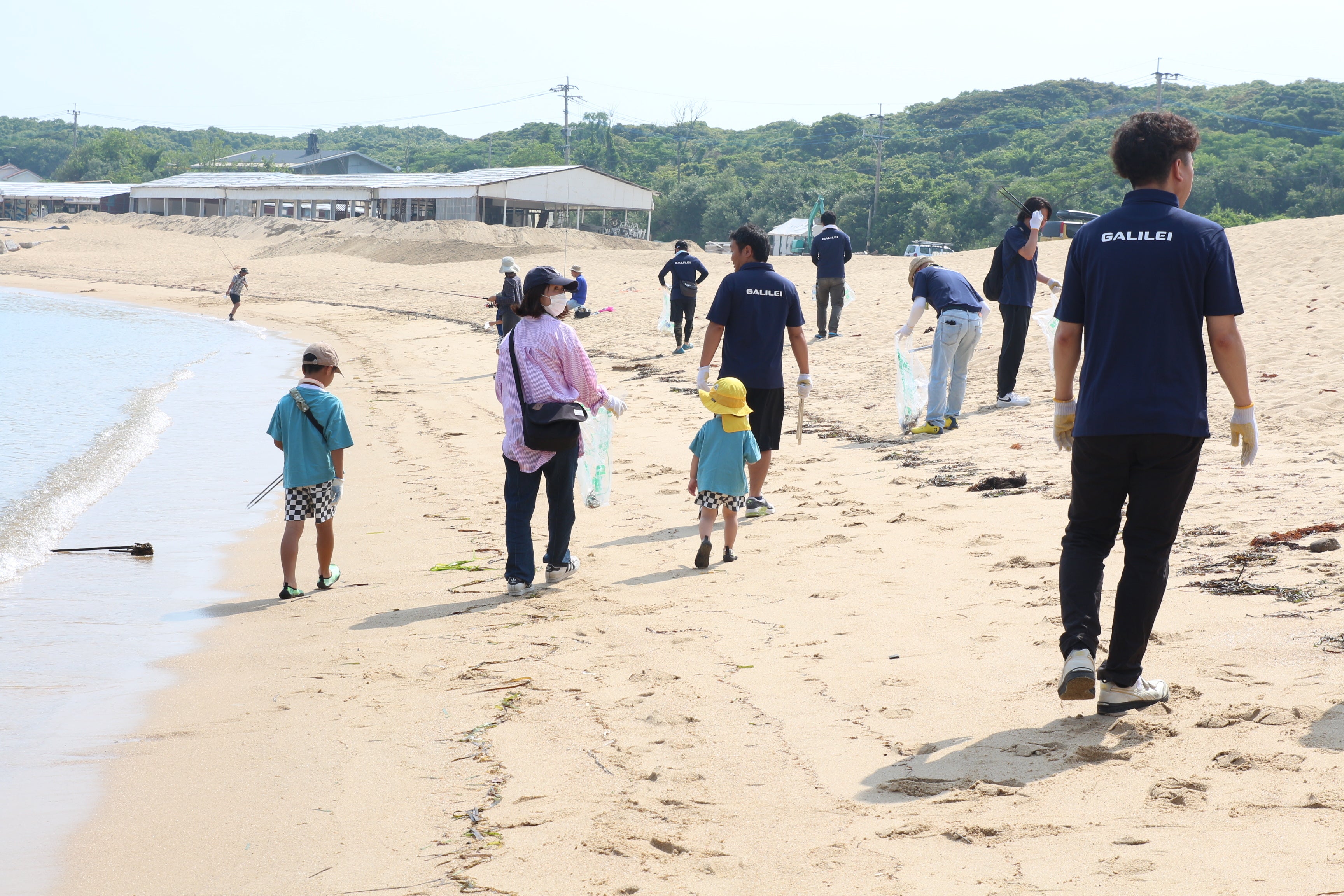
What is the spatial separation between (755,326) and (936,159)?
2946 inches

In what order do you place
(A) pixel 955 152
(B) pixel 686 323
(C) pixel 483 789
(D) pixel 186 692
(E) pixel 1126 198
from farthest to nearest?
1. (A) pixel 955 152
2. (B) pixel 686 323
3. (D) pixel 186 692
4. (E) pixel 1126 198
5. (C) pixel 483 789

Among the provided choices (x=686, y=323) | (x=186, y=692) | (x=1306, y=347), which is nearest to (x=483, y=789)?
(x=186, y=692)

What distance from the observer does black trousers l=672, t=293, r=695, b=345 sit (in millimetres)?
15594

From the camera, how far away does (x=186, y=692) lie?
4.50 m

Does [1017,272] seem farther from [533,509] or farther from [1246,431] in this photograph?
[1246,431]

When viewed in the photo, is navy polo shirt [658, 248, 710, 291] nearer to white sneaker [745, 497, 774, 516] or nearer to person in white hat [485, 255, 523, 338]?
person in white hat [485, 255, 523, 338]

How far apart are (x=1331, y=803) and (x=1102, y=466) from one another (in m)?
1.15

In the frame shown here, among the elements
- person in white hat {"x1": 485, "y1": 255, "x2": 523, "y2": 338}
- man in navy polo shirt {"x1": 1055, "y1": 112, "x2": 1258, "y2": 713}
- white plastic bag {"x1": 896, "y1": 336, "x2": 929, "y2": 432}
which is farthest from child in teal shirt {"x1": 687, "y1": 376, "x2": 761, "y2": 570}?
person in white hat {"x1": 485, "y1": 255, "x2": 523, "y2": 338}

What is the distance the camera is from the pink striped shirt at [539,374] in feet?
18.0

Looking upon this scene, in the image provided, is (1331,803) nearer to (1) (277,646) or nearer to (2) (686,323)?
(1) (277,646)

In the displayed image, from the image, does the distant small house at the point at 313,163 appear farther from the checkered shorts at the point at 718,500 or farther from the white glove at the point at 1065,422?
the white glove at the point at 1065,422

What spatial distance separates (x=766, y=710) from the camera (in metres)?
3.78

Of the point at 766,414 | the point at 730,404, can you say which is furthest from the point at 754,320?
the point at 730,404

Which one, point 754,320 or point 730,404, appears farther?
point 754,320
